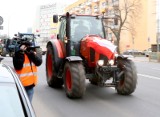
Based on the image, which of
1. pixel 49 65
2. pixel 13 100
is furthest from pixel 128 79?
pixel 13 100

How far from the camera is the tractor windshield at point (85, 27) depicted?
36.7ft

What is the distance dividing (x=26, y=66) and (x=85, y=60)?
3.97 metres

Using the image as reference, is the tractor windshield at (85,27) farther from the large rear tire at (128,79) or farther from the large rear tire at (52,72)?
the large rear tire at (128,79)

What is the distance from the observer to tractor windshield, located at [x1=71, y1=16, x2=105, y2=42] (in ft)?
36.7

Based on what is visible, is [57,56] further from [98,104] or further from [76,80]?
[98,104]

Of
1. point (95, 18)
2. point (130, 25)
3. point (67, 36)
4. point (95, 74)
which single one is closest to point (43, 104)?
point (95, 74)

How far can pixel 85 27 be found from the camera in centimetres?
1130

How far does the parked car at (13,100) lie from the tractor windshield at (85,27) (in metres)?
7.29

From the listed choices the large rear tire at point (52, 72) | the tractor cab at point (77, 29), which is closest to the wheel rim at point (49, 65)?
the large rear tire at point (52, 72)

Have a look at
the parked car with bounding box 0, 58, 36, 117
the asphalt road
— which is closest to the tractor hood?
the asphalt road

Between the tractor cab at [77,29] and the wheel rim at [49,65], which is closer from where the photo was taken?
the tractor cab at [77,29]

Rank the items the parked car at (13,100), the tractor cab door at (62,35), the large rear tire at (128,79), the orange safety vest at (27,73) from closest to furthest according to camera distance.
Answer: the parked car at (13,100), the orange safety vest at (27,73), the large rear tire at (128,79), the tractor cab door at (62,35)

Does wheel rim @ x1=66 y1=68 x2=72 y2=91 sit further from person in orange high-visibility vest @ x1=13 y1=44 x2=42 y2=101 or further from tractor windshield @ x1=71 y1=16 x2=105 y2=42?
person in orange high-visibility vest @ x1=13 y1=44 x2=42 y2=101

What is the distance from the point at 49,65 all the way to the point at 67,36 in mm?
2028
